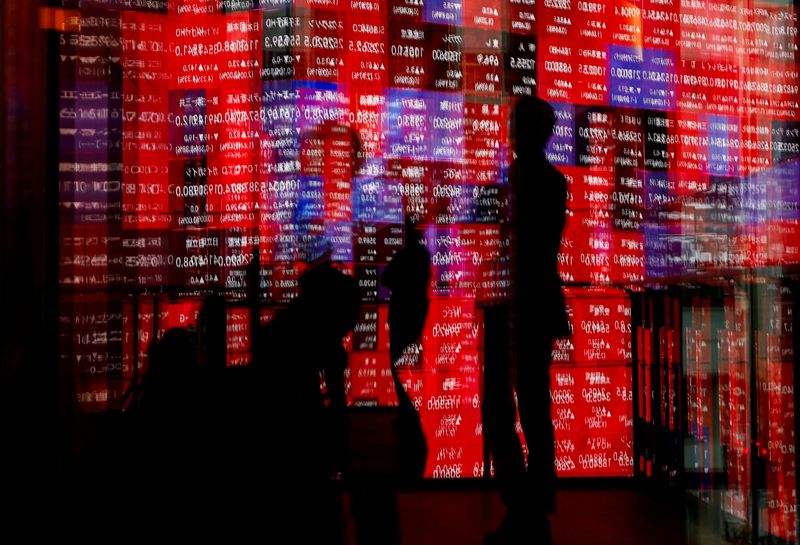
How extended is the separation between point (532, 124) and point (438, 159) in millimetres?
910

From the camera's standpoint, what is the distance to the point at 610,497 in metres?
2.81

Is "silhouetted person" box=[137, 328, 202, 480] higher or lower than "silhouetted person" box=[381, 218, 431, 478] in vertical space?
lower

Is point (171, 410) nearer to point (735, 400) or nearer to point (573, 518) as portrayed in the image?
point (573, 518)

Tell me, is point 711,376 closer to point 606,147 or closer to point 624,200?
point 624,200

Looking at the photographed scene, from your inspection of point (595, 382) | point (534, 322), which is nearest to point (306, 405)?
point (534, 322)

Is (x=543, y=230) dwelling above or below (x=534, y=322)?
above

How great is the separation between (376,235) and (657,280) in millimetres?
1396

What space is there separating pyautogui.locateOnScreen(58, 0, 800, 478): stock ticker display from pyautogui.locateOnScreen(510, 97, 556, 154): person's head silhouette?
0.83m

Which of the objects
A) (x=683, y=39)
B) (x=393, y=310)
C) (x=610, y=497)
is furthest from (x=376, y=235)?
(x=683, y=39)

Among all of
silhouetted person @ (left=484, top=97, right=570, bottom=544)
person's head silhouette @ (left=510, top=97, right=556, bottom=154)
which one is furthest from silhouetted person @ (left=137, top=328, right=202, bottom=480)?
person's head silhouette @ (left=510, top=97, right=556, bottom=154)

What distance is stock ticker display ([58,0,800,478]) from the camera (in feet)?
8.89

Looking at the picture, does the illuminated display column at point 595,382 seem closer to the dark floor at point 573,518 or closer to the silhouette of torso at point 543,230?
the dark floor at point 573,518

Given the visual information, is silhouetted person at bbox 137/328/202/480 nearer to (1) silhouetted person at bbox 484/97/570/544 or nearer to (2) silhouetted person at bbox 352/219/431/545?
(2) silhouetted person at bbox 352/219/431/545

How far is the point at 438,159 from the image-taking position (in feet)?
9.96
